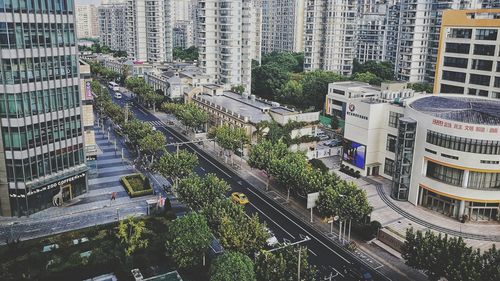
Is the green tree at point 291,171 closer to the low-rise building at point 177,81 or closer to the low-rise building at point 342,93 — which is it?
the low-rise building at point 342,93

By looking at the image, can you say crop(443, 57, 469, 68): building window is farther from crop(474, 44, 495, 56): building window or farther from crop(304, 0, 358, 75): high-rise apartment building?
crop(304, 0, 358, 75): high-rise apartment building

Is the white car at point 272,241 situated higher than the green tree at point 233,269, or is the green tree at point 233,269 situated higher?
the green tree at point 233,269

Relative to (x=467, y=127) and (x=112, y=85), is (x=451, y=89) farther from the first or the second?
(x=112, y=85)

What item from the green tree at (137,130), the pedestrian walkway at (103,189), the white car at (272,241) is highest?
the green tree at (137,130)

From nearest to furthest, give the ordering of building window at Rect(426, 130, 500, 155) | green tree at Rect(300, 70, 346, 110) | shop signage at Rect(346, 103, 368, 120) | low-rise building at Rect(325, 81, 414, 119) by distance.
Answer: building window at Rect(426, 130, 500, 155) → shop signage at Rect(346, 103, 368, 120) → low-rise building at Rect(325, 81, 414, 119) → green tree at Rect(300, 70, 346, 110)

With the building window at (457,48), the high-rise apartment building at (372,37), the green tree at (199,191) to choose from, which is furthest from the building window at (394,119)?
the high-rise apartment building at (372,37)

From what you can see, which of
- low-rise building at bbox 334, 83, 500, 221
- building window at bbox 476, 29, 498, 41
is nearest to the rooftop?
low-rise building at bbox 334, 83, 500, 221

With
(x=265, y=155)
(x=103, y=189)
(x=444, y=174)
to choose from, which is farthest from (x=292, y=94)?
(x=103, y=189)
